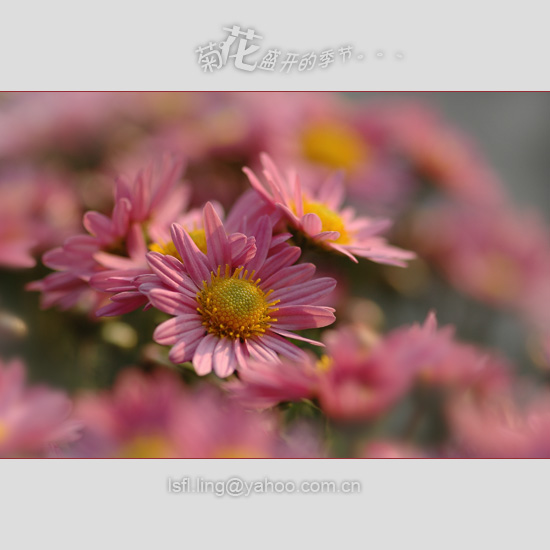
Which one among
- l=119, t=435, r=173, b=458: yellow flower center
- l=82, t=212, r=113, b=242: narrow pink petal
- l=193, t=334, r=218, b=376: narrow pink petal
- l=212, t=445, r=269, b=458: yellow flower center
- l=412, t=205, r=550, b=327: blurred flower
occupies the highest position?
l=412, t=205, r=550, b=327: blurred flower

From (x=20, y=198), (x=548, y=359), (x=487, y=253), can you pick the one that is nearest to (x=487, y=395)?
(x=548, y=359)

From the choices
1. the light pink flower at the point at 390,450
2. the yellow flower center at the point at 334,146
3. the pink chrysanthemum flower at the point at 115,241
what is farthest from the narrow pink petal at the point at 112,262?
the yellow flower center at the point at 334,146

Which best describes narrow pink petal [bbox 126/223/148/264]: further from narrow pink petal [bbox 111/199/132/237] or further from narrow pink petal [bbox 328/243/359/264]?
narrow pink petal [bbox 328/243/359/264]

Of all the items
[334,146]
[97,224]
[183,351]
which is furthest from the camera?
[334,146]

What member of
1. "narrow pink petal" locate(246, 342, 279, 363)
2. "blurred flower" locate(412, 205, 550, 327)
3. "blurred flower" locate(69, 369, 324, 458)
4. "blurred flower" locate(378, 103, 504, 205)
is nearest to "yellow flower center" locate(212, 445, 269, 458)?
"blurred flower" locate(69, 369, 324, 458)

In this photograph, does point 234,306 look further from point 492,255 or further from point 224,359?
point 492,255

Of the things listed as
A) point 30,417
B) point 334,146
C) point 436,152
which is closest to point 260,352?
point 30,417

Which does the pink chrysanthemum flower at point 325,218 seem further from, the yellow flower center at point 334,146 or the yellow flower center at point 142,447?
the yellow flower center at point 334,146
